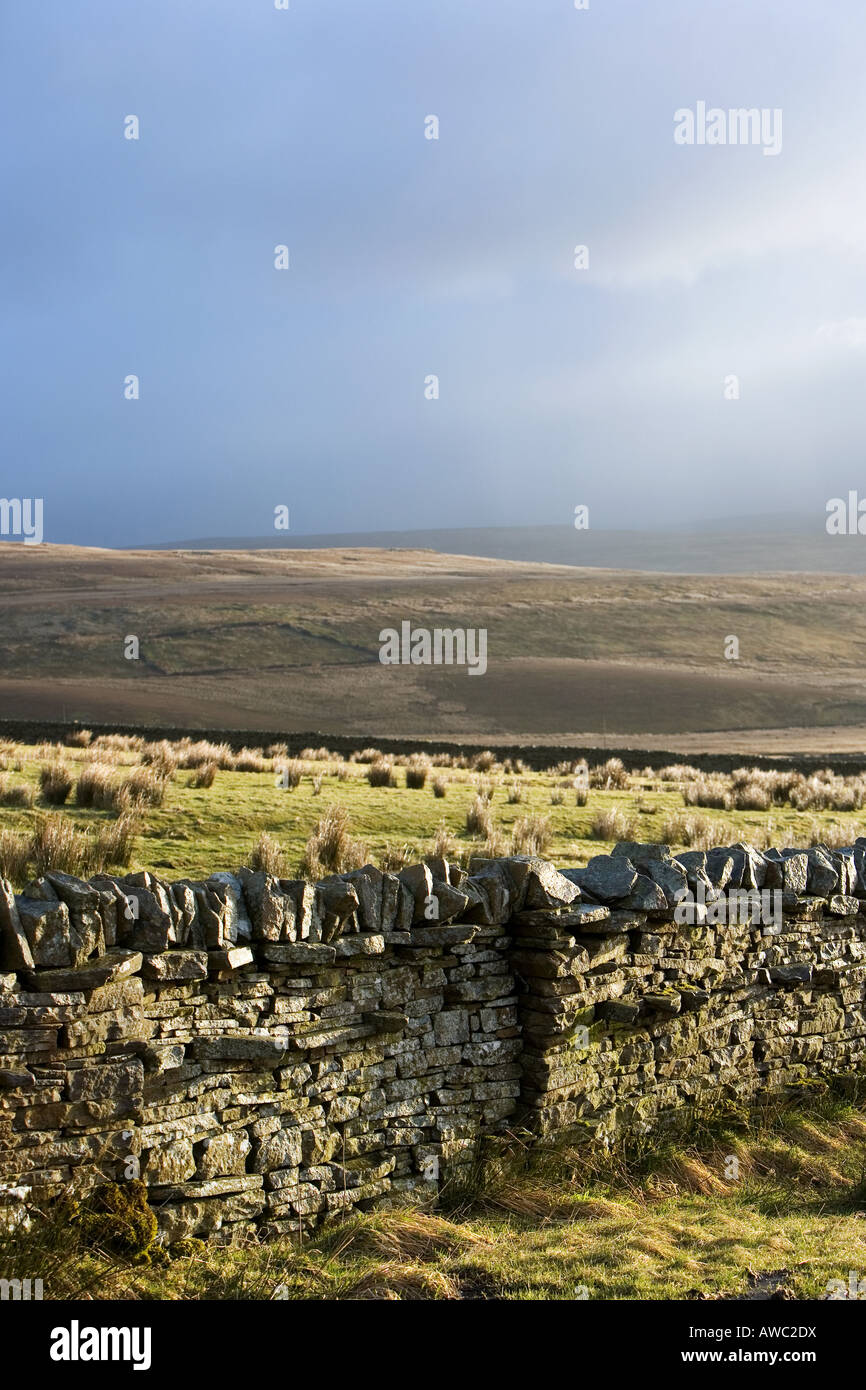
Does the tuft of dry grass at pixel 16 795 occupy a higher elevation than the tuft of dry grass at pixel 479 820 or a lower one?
higher

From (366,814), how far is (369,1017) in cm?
771

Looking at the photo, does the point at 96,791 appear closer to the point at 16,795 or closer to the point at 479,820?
the point at 16,795

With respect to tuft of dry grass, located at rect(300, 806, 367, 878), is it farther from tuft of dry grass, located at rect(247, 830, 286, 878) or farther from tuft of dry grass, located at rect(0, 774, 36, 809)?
tuft of dry grass, located at rect(0, 774, 36, 809)

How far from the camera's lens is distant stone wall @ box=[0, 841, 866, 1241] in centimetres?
538

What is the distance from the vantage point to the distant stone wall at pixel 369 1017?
5.38 metres

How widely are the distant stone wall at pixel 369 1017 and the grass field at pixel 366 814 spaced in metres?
3.48

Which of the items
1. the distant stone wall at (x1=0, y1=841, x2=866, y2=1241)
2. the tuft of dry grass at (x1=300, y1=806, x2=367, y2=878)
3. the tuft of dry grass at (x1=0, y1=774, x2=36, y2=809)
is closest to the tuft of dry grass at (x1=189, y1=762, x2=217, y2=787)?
the tuft of dry grass at (x1=0, y1=774, x2=36, y2=809)

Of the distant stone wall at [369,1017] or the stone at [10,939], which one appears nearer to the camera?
the stone at [10,939]

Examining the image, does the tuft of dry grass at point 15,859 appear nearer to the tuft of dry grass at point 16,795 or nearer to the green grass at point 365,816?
the green grass at point 365,816

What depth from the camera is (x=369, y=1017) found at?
6520 millimetres

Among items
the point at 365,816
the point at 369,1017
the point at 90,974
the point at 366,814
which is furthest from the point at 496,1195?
the point at 366,814

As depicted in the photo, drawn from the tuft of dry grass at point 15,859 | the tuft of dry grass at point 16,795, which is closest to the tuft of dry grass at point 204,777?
the tuft of dry grass at point 16,795

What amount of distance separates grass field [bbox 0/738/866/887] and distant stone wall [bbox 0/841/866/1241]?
348cm

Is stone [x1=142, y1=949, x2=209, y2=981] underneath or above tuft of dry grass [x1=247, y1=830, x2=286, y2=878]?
above
